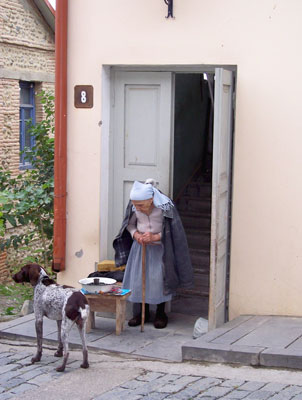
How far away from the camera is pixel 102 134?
834cm

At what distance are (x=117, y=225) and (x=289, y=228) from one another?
6.80ft

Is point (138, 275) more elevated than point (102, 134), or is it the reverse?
point (102, 134)

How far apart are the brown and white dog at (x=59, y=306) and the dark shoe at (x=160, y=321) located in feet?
4.10

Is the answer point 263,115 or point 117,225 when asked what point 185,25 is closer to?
point 263,115

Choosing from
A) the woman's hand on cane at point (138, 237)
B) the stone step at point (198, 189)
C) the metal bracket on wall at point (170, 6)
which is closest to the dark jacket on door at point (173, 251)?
the woman's hand on cane at point (138, 237)

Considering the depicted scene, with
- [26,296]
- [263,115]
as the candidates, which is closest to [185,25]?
[263,115]

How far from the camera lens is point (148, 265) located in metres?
7.77

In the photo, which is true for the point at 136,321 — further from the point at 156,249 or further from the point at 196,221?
the point at 196,221

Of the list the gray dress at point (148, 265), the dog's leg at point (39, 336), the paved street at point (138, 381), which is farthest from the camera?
the gray dress at point (148, 265)

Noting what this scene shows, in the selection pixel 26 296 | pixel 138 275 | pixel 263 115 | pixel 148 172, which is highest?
pixel 263 115

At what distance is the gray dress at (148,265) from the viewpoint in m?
7.70

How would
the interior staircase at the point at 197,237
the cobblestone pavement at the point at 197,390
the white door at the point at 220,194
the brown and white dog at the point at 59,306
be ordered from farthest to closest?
the interior staircase at the point at 197,237
the white door at the point at 220,194
the brown and white dog at the point at 59,306
the cobblestone pavement at the point at 197,390

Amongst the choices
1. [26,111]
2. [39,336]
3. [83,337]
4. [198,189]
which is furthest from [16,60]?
[83,337]

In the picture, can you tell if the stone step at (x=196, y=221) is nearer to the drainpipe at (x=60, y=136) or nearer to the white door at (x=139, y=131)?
the white door at (x=139, y=131)
